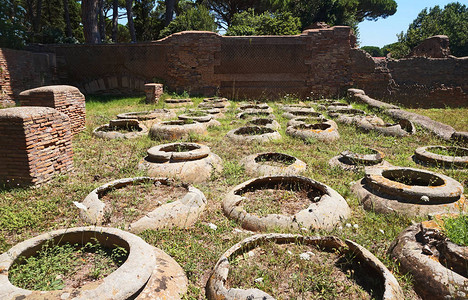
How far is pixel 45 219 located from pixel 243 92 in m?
10.7

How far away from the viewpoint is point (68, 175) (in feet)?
15.6

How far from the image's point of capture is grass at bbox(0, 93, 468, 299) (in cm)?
298

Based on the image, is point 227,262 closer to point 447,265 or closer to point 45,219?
point 447,265

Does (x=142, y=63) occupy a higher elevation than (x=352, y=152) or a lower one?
higher

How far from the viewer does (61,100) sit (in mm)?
6930

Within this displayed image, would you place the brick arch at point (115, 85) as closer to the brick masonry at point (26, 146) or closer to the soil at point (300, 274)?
the brick masonry at point (26, 146)

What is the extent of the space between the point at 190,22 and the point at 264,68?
6328mm

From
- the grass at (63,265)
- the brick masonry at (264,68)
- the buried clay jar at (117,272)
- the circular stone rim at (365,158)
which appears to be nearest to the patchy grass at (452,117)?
the brick masonry at (264,68)

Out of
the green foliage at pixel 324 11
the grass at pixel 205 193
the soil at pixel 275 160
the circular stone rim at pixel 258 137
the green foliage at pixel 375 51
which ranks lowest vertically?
the grass at pixel 205 193

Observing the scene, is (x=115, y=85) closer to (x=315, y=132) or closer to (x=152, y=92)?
(x=152, y=92)

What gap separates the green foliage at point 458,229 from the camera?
246cm

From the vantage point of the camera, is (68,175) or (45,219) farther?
(68,175)

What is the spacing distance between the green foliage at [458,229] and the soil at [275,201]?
1.46 meters

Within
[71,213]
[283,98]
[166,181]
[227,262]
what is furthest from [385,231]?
[283,98]
